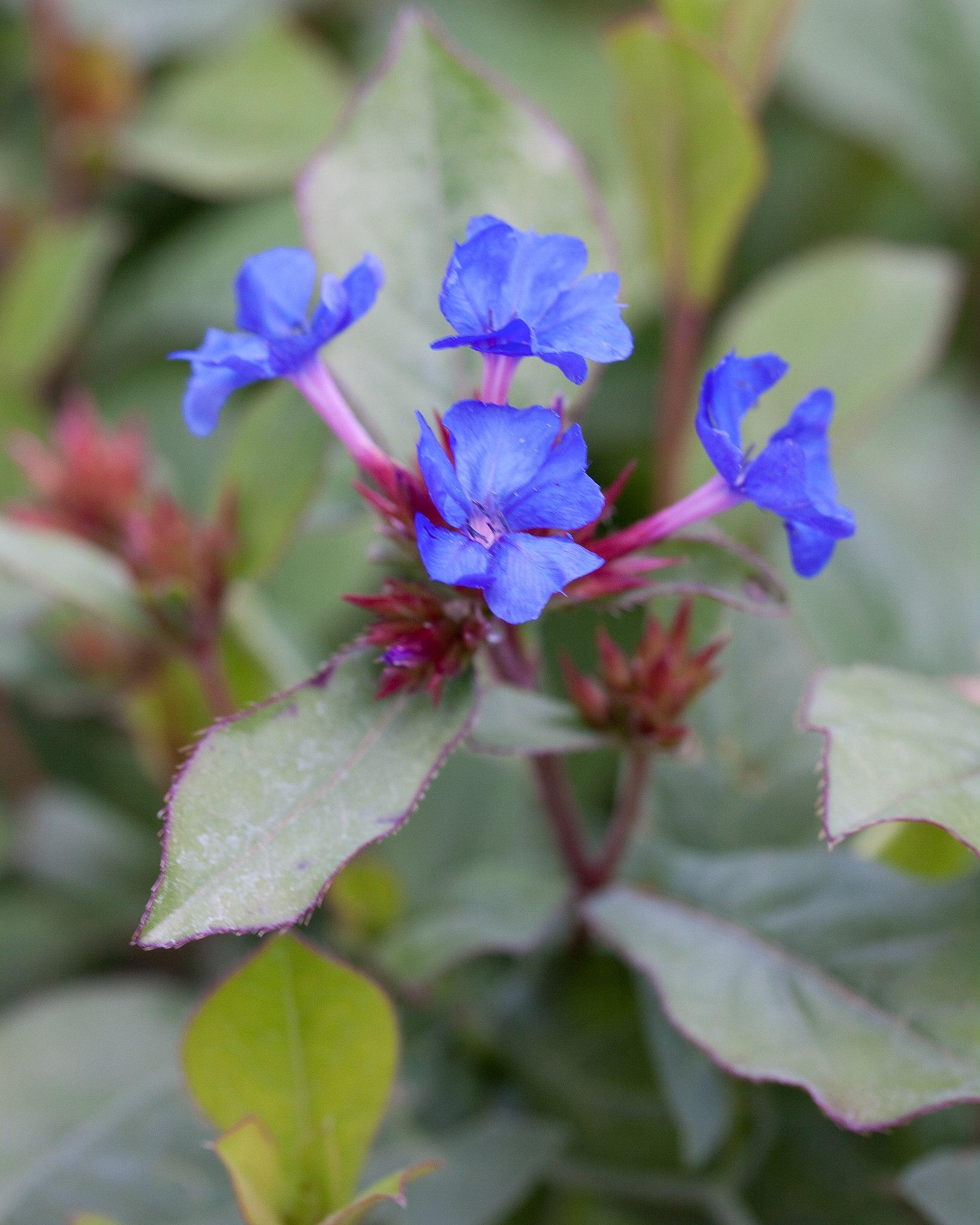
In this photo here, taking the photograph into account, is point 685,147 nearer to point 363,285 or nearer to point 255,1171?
point 363,285

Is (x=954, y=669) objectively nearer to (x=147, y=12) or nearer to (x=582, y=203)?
(x=582, y=203)

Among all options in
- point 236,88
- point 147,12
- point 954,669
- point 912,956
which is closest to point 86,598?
point 912,956

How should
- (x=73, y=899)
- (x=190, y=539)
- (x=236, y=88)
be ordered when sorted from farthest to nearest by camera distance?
(x=236, y=88)
(x=73, y=899)
(x=190, y=539)

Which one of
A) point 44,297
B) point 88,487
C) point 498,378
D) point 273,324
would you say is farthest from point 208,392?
point 44,297

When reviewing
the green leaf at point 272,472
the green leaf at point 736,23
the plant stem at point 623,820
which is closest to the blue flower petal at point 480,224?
the green leaf at point 272,472

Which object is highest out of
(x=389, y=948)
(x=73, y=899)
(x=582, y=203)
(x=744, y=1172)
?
(x=582, y=203)

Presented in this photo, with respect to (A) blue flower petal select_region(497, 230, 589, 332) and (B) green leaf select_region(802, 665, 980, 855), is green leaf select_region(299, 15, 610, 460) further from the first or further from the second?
(B) green leaf select_region(802, 665, 980, 855)

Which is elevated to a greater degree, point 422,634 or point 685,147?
point 685,147
